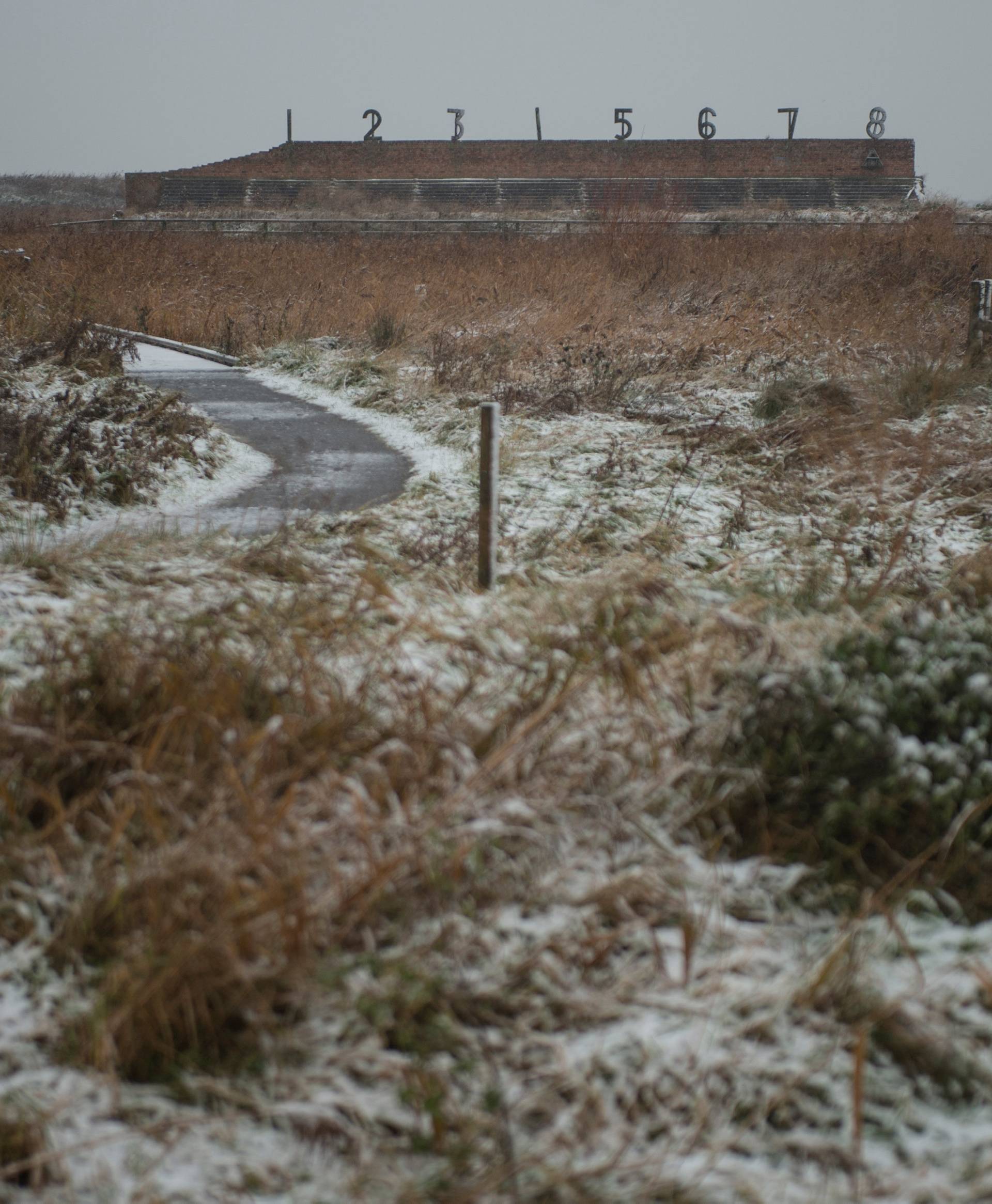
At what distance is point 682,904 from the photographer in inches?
102

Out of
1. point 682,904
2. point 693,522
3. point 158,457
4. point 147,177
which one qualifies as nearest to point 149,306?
point 158,457

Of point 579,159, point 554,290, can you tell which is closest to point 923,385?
point 554,290

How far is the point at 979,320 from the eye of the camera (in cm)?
986

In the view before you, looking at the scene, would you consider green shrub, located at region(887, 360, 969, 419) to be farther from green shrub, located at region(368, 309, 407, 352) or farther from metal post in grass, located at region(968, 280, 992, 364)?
green shrub, located at region(368, 309, 407, 352)

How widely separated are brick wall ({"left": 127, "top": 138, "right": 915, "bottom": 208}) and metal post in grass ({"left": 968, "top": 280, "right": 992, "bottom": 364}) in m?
28.8

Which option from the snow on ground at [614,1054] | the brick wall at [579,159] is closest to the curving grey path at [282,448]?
the snow on ground at [614,1054]

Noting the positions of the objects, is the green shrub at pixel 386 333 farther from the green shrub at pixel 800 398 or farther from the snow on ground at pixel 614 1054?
the snow on ground at pixel 614 1054

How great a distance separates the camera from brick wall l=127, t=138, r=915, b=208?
120 ft

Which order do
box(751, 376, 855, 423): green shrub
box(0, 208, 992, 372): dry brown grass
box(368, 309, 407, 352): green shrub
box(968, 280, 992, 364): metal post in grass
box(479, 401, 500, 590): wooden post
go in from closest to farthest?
box(479, 401, 500, 590): wooden post < box(751, 376, 855, 423): green shrub < box(968, 280, 992, 364): metal post in grass < box(0, 208, 992, 372): dry brown grass < box(368, 309, 407, 352): green shrub

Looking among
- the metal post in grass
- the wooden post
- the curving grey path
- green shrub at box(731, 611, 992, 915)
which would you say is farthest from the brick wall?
green shrub at box(731, 611, 992, 915)

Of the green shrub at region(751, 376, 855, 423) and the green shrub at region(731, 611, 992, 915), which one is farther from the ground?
the green shrub at region(751, 376, 855, 423)

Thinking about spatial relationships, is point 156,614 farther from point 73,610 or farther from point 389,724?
point 389,724

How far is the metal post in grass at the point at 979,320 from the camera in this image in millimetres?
9594

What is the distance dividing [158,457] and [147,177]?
3248 cm
